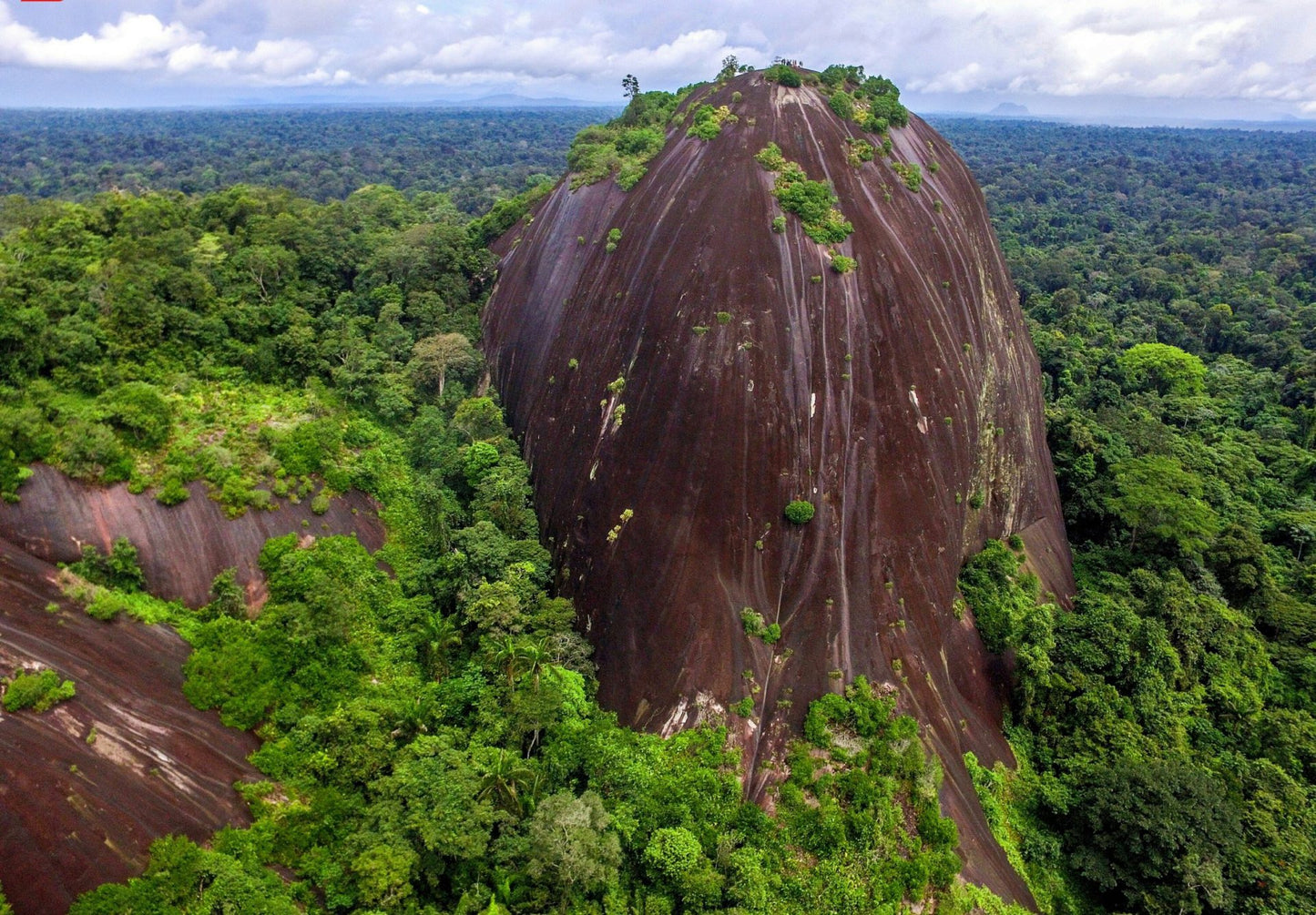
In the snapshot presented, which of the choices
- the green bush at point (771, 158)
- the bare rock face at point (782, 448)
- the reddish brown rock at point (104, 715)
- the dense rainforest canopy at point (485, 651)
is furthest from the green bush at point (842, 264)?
the reddish brown rock at point (104, 715)

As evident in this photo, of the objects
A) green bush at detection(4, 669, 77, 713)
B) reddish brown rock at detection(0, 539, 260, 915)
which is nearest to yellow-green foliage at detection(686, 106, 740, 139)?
reddish brown rock at detection(0, 539, 260, 915)

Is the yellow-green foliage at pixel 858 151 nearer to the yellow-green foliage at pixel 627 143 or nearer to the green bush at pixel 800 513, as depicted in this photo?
the yellow-green foliage at pixel 627 143

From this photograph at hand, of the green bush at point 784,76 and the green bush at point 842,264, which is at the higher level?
the green bush at point 784,76

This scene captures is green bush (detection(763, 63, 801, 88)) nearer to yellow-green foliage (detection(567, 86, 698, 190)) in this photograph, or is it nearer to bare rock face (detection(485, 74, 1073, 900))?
bare rock face (detection(485, 74, 1073, 900))

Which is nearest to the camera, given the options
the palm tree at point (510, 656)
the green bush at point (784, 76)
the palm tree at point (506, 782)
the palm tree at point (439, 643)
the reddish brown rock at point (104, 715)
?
the reddish brown rock at point (104, 715)

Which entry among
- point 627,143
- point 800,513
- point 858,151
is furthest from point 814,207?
point 627,143

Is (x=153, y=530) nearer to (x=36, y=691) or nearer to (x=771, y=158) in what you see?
(x=36, y=691)
